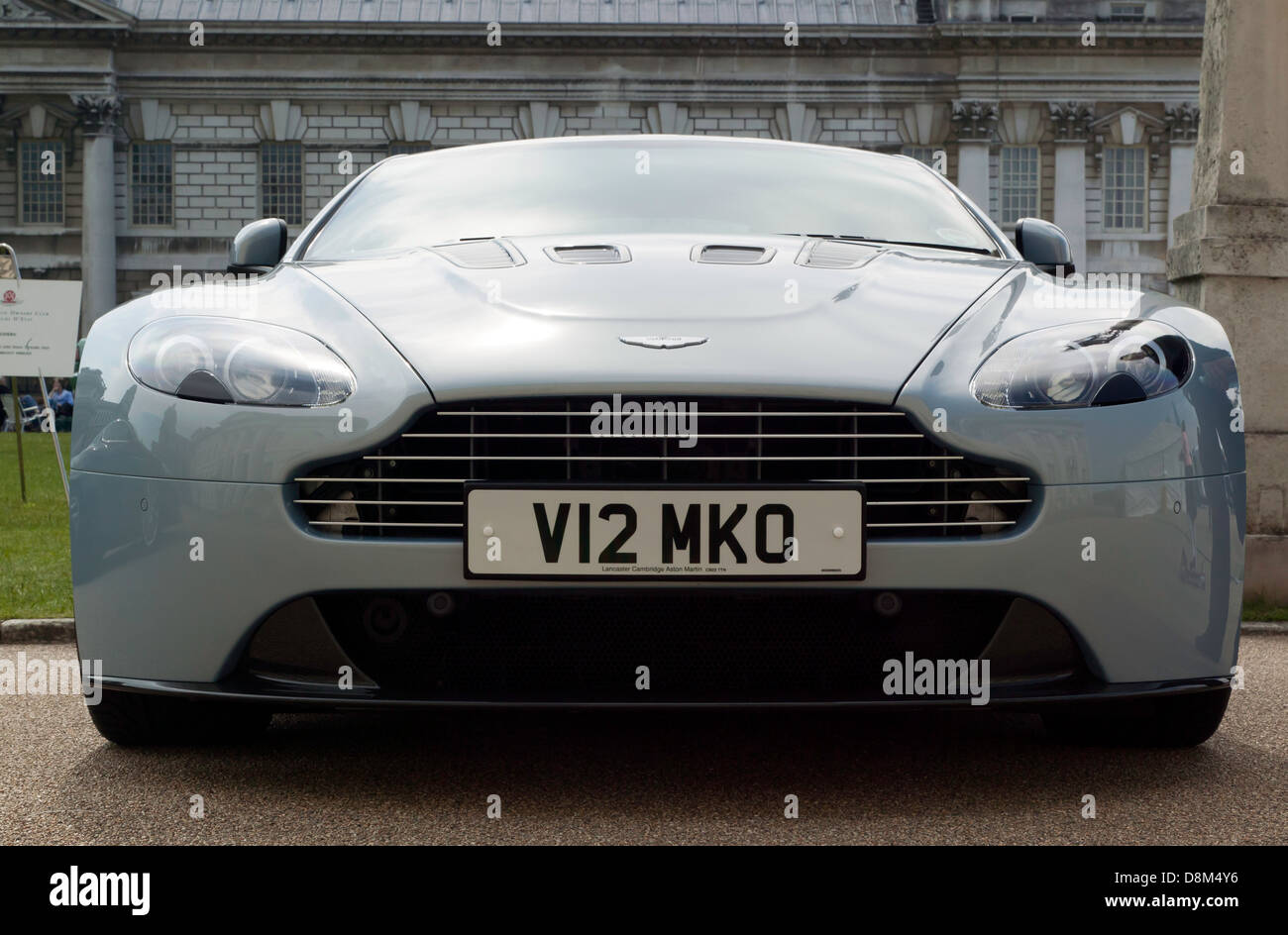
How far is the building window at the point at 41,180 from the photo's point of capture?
39.7 meters

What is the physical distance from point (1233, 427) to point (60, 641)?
396 centimetres

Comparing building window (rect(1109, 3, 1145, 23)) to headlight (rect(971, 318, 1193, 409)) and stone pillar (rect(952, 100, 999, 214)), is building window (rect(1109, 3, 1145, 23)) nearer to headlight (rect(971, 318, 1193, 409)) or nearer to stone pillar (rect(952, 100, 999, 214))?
stone pillar (rect(952, 100, 999, 214))

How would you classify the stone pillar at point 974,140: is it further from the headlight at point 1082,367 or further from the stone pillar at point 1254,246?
the headlight at point 1082,367

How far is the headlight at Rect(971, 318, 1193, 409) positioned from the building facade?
37897 mm

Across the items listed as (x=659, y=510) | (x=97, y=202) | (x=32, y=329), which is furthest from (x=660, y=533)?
(x=97, y=202)

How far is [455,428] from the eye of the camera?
2318mm

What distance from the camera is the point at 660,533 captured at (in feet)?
7.36

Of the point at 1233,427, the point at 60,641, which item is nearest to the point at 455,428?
the point at 1233,427

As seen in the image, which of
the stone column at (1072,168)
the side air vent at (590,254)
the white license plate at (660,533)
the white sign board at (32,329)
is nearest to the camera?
the white license plate at (660,533)

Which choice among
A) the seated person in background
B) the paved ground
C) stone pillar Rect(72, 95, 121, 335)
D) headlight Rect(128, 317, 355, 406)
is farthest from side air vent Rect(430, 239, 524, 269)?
stone pillar Rect(72, 95, 121, 335)

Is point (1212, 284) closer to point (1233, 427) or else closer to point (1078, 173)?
point (1233, 427)

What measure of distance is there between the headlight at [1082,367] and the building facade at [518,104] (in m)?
37.9

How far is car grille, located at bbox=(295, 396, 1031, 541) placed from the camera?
2293 millimetres

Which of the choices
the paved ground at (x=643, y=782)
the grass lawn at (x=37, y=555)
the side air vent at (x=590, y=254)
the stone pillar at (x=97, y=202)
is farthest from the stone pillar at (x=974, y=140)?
the paved ground at (x=643, y=782)
